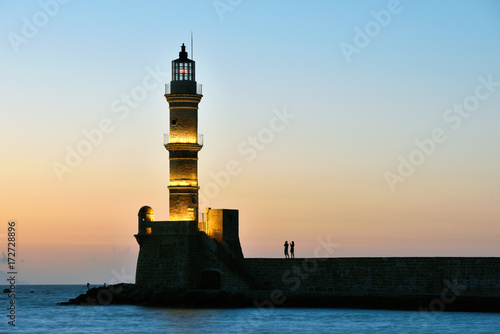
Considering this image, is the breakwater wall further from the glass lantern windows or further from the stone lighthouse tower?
the glass lantern windows

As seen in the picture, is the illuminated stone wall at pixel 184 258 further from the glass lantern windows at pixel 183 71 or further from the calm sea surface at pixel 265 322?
the glass lantern windows at pixel 183 71

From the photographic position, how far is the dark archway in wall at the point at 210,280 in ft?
142

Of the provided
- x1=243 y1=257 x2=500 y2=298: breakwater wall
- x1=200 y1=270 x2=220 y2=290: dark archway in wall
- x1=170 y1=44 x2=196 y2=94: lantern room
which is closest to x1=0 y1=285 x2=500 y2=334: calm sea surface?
x1=243 y1=257 x2=500 y2=298: breakwater wall

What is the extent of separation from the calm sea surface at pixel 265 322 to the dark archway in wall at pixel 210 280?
7.34ft

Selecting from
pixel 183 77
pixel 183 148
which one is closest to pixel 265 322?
pixel 183 148

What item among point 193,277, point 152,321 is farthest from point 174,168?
point 152,321

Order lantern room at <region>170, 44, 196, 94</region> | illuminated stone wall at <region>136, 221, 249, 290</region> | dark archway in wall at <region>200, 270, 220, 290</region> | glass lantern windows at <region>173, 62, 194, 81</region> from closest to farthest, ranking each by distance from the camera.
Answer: illuminated stone wall at <region>136, 221, 249, 290</region> < dark archway in wall at <region>200, 270, 220, 290</region> < lantern room at <region>170, 44, 196, 94</region> < glass lantern windows at <region>173, 62, 194, 81</region>

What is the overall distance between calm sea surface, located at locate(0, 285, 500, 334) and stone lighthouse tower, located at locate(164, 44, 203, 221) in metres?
5.00

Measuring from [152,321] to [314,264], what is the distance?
750cm

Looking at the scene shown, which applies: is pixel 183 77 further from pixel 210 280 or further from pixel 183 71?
pixel 210 280

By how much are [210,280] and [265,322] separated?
5839mm

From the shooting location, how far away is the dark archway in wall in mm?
43231

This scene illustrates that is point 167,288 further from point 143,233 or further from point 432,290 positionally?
point 432,290

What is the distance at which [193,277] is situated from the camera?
42.6 m
